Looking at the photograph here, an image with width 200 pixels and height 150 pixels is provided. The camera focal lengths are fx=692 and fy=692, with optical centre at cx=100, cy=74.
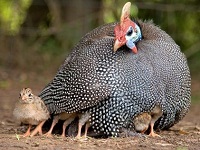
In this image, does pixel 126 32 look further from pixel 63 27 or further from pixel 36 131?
pixel 63 27

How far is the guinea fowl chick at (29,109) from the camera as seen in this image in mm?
6535

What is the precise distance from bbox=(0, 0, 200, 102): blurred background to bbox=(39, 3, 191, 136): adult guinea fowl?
5.92 meters

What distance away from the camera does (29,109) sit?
6547 millimetres

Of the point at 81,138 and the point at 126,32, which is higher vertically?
the point at 126,32

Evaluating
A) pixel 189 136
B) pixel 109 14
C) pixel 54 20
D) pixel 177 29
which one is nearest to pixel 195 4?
pixel 177 29

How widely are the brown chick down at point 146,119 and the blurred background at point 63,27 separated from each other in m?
6.07

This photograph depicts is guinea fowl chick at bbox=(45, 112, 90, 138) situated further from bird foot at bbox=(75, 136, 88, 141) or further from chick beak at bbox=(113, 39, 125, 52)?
chick beak at bbox=(113, 39, 125, 52)

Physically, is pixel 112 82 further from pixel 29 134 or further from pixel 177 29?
pixel 177 29

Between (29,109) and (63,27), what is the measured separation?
22.5ft

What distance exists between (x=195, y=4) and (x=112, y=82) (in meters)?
7.35

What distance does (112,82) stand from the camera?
6.26 metres

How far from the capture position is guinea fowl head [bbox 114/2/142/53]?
638 centimetres

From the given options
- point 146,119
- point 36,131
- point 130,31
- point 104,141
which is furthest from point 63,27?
point 104,141

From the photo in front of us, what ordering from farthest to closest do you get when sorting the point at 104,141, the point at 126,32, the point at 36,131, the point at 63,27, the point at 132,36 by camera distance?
1. the point at 63,27
2. the point at 36,131
3. the point at 132,36
4. the point at 126,32
5. the point at 104,141
